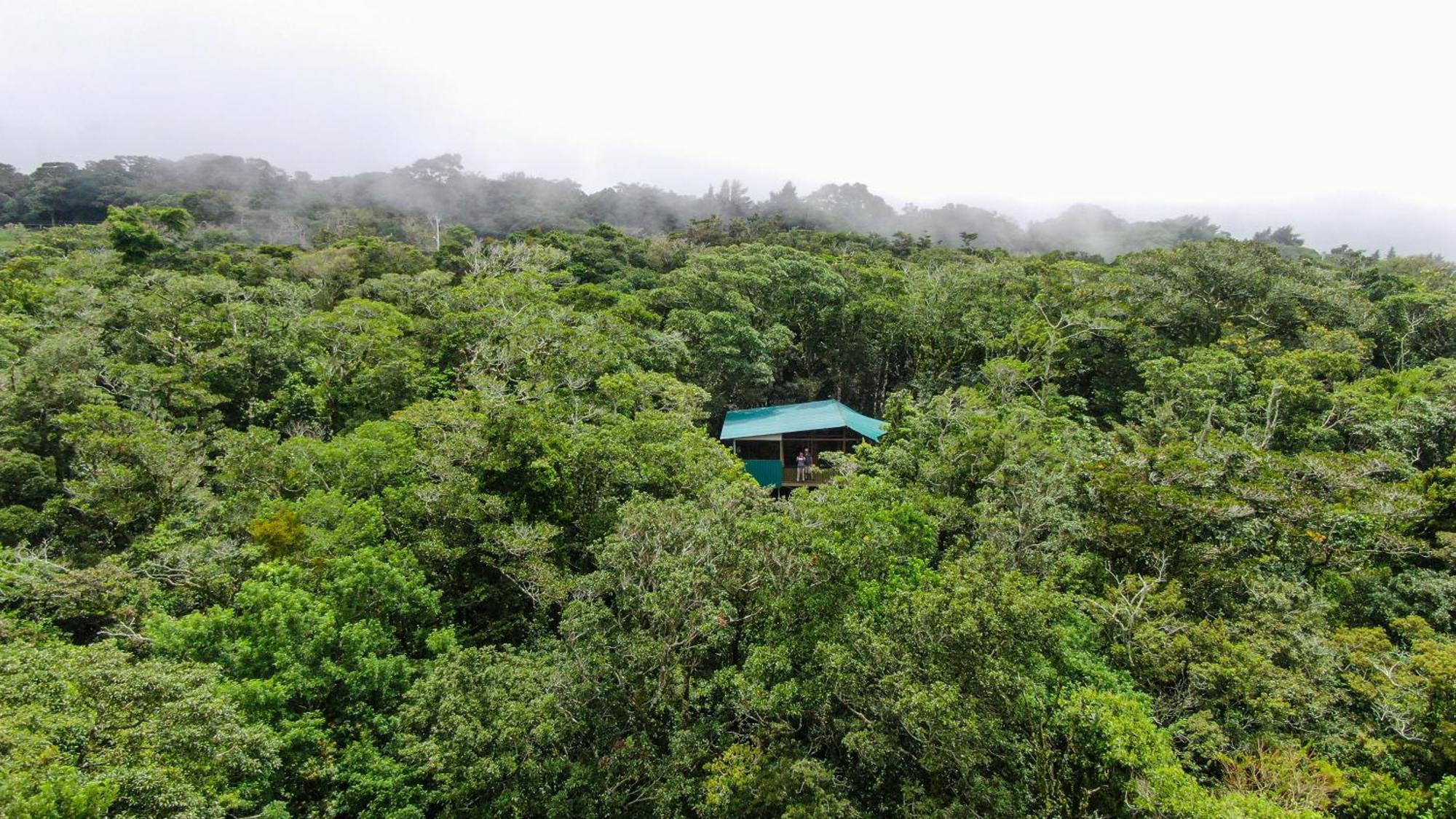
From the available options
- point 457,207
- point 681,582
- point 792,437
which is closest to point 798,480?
point 792,437

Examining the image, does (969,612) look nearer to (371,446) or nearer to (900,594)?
(900,594)

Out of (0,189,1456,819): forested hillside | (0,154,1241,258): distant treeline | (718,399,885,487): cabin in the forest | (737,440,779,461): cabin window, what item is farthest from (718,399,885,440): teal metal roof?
(0,154,1241,258): distant treeline

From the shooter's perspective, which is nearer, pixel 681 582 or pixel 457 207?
pixel 681 582

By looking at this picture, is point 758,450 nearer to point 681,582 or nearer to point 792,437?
point 792,437

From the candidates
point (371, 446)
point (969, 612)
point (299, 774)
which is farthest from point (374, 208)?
point (969, 612)

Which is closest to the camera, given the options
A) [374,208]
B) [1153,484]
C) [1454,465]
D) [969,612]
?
[969,612]
